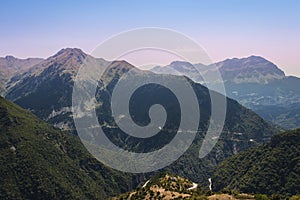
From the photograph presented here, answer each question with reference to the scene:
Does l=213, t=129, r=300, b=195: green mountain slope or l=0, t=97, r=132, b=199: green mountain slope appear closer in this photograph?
l=213, t=129, r=300, b=195: green mountain slope

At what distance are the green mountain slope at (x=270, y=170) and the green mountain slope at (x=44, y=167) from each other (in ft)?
185

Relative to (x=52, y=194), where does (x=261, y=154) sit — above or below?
above

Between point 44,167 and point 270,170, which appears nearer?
point 270,170

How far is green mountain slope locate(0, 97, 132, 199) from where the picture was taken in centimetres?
13638

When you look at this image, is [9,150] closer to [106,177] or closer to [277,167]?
[106,177]

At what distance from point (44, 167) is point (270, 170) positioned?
8451 centimetres

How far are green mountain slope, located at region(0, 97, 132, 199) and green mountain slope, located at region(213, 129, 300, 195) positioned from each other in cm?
5640

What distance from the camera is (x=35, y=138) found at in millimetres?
161375

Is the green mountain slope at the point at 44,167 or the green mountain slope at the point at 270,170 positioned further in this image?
the green mountain slope at the point at 44,167

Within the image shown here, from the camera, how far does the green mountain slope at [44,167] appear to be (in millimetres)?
136375

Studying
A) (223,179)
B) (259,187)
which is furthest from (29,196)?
(259,187)

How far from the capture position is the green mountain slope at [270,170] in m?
95.4

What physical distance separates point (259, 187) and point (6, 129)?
107 m

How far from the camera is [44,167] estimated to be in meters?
144
